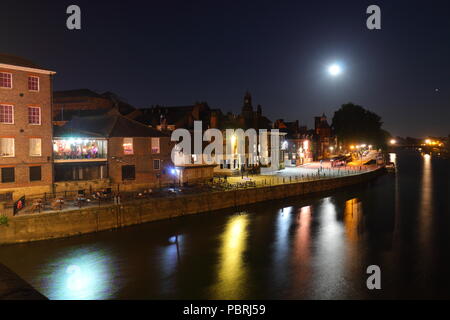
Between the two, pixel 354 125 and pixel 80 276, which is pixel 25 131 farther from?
pixel 354 125

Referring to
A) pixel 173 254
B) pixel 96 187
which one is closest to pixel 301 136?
pixel 96 187

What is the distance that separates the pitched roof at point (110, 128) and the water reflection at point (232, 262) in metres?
14.2

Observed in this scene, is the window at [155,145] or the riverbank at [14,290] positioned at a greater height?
the window at [155,145]

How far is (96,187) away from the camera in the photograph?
123 feet

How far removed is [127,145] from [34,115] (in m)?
Result: 9.95

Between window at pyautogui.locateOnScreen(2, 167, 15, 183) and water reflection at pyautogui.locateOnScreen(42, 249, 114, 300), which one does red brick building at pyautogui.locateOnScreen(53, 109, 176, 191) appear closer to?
window at pyautogui.locateOnScreen(2, 167, 15, 183)

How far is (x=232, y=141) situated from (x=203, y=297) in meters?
42.2

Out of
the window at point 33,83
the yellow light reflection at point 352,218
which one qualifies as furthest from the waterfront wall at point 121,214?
the window at point 33,83

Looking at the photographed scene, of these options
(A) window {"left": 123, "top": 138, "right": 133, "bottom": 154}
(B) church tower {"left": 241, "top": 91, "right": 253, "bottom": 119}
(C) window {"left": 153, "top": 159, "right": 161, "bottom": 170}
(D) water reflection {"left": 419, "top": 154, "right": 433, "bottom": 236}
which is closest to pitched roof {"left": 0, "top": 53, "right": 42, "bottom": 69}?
(A) window {"left": 123, "top": 138, "right": 133, "bottom": 154}

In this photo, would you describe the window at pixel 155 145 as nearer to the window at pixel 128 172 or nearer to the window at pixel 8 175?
the window at pixel 128 172

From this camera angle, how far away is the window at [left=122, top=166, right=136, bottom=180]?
40.1 meters

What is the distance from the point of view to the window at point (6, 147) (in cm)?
3123

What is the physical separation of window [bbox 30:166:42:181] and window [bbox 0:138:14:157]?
2.18 m

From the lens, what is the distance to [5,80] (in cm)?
3142
